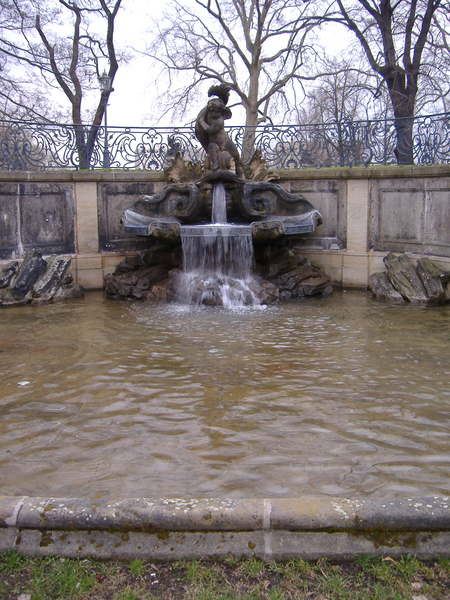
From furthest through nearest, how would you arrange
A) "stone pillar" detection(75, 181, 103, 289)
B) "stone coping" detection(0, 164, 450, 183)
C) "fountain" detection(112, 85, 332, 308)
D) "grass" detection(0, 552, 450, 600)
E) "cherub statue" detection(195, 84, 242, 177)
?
A: 1. "stone pillar" detection(75, 181, 103, 289)
2. "cherub statue" detection(195, 84, 242, 177)
3. "stone coping" detection(0, 164, 450, 183)
4. "fountain" detection(112, 85, 332, 308)
5. "grass" detection(0, 552, 450, 600)

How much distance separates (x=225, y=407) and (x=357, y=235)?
7660mm

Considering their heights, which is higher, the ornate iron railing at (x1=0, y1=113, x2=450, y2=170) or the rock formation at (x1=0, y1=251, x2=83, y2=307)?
the ornate iron railing at (x1=0, y1=113, x2=450, y2=170)

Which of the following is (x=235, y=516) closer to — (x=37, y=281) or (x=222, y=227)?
(x=222, y=227)

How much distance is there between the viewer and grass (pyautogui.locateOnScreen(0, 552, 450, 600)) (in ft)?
8.77

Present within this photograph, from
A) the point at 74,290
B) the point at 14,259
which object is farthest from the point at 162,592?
the point at 14,259

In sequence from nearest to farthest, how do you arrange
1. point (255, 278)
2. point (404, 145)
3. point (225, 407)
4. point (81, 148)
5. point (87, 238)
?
point (225, 407) → point (255, 278) → point (404, 145) → point (87, 238) → point (81, 148)

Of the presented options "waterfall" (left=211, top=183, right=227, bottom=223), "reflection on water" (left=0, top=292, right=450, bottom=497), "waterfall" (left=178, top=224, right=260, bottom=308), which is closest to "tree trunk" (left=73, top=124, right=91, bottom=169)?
"waterfall" (left=211, top=183, right=227, bottom=223)

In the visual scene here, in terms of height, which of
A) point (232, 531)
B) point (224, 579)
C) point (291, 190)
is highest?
point (291, 190)

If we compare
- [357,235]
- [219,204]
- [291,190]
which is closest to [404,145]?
[357,235]

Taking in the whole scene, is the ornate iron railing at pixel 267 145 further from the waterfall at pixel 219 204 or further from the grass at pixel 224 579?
the grass at pixel 224 579

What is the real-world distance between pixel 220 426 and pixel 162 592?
6.84 ft

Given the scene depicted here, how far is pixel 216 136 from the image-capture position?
1191cm

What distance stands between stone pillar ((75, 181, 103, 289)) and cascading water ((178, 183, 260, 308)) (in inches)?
91.1

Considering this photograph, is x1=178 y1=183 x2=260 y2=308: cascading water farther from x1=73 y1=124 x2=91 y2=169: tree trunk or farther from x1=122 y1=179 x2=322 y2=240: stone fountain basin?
x1=73 y1=124 x2=91 y2=169: tree trunk
